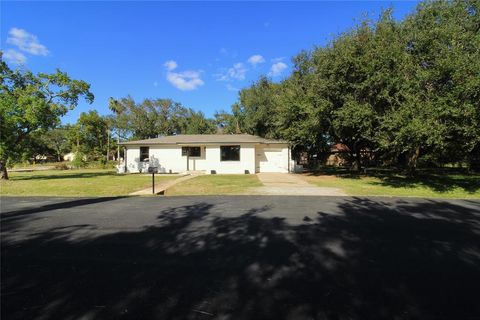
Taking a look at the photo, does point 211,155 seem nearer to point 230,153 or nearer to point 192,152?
point 230,153

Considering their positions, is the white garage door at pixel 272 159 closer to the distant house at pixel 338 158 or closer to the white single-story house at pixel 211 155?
the white single-story house at pixel 211 155

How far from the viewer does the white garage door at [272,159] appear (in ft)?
81.2

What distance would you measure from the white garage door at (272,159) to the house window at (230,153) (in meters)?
2.10

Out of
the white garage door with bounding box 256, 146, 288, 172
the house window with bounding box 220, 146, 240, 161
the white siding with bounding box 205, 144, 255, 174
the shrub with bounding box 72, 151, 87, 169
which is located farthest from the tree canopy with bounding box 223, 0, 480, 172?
the shrub with bounding box 72, 151, 87, 169

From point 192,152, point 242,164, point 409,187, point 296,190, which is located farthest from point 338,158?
point 296,190

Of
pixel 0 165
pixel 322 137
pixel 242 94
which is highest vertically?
pixel 242 94

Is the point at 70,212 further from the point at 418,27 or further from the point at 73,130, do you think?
the point at 73,130

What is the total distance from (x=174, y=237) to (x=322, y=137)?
1899 centimetres

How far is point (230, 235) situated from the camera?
17.9 ft

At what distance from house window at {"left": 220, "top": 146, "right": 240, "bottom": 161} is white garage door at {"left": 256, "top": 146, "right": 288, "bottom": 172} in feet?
6.89

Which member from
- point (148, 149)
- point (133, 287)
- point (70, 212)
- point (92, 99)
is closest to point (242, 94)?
point (148, 149)

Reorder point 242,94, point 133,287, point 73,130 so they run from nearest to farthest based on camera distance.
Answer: point 133,287 → point 73,130 → point 242,94

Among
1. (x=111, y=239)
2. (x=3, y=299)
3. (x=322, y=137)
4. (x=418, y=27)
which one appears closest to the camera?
(x=3, y=299)

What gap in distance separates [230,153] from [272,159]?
3817 millimetres
